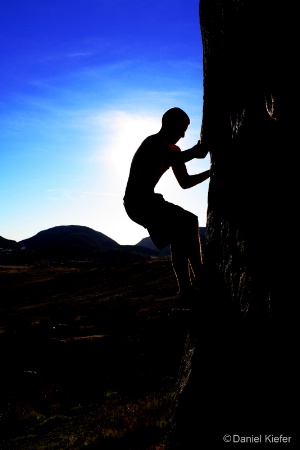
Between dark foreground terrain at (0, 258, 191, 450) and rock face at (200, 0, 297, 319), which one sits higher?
rock face at (200, 0, 297, 319)

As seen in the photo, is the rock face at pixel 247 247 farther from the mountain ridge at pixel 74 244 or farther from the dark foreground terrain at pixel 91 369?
the mountain ridge at pixel 74 244

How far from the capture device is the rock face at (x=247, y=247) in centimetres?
277

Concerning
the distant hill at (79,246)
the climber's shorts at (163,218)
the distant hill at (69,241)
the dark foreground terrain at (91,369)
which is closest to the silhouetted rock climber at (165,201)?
the climber's shorts at (163,218)

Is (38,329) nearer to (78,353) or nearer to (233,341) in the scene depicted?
(78,353)

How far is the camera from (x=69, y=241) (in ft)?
286

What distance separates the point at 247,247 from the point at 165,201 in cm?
111

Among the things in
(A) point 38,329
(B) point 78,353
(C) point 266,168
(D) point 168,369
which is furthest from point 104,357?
(C) point 266,168

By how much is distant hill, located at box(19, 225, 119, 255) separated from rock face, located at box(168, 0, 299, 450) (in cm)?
6587

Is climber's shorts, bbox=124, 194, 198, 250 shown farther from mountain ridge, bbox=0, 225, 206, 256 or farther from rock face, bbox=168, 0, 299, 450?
mountain ridge, bbox=0, 225, 206, 256

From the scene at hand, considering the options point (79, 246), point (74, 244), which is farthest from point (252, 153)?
point (74, 244)

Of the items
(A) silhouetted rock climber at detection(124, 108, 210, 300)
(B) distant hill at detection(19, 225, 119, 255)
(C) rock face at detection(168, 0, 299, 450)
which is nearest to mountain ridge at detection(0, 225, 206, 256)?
(B) distant hill at detection(19, 225, 119, 255)

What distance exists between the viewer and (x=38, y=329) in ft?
55.1

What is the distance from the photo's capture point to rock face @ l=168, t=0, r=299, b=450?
277 cm

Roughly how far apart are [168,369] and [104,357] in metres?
2.71
